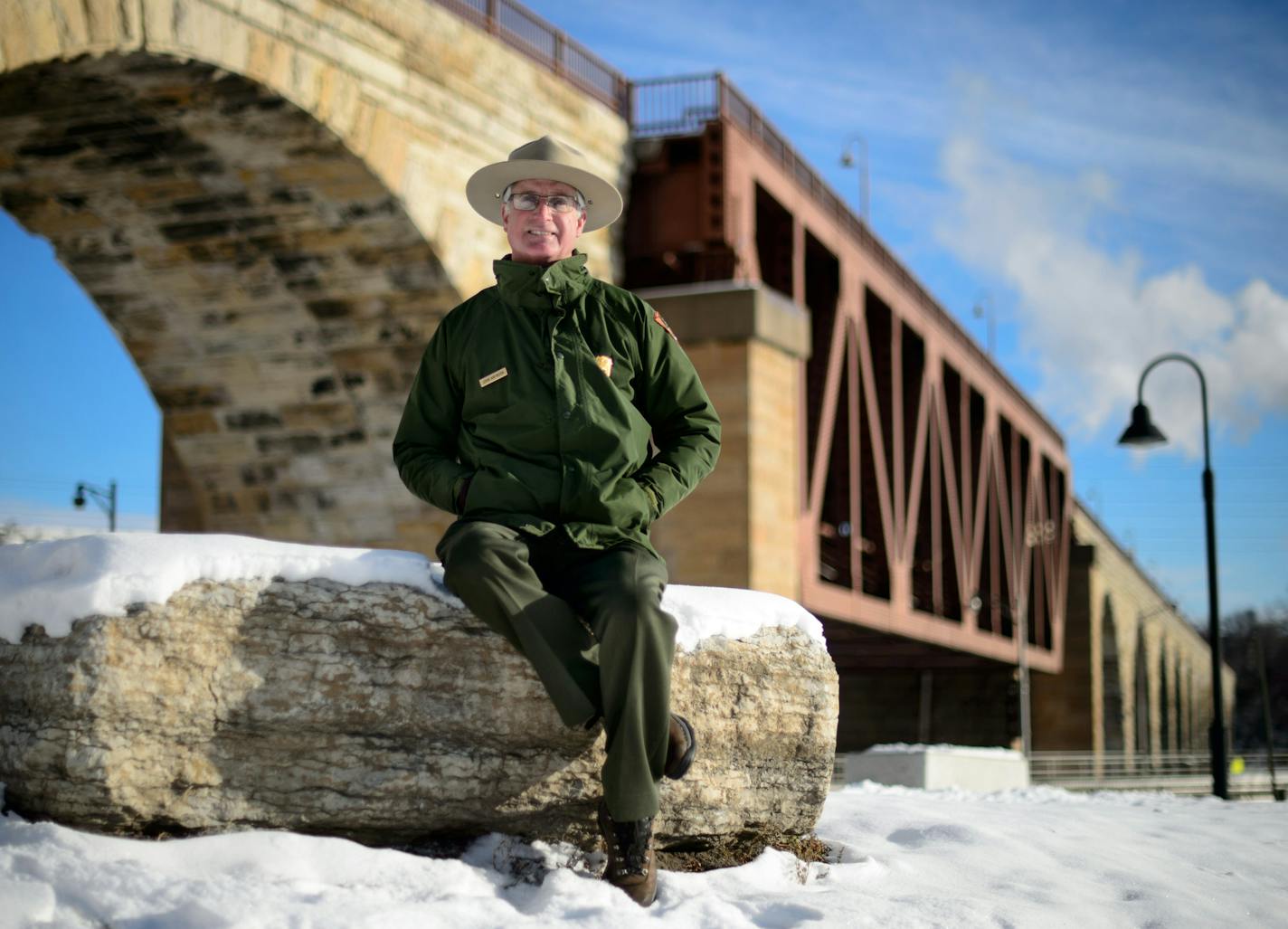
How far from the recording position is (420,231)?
13.5 m

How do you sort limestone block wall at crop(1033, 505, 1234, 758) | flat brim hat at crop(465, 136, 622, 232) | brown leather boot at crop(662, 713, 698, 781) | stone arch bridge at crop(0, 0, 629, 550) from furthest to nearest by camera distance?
1. limestone block wall at crop(1033, 505, 1234, 758)
2. stone arch bridge at crop(0, 0, 629, 550)
3. flat brim hat at crop(465, 136, 622, 232)
4. brown leather boot at crop(662, 713, 698, 781)

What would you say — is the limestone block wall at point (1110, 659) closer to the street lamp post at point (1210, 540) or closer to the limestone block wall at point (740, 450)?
the street lamp post at point (1210, 540)

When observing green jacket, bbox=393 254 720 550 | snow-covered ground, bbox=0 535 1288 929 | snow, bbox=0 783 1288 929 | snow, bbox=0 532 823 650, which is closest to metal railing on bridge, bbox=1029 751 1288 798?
snow, bbox=0 783 1288 929

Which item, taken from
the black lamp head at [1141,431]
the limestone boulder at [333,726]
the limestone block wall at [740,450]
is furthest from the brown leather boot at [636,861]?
the black lamp head at [1141,431]

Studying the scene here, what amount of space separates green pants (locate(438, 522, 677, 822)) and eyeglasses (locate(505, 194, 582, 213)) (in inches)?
40.0

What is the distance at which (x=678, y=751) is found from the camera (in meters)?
3.94

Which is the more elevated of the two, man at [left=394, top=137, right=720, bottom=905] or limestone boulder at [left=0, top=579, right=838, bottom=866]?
man at [left=394, top=137, right=720, bottom=905]

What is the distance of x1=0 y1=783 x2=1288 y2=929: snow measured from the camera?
3.36m

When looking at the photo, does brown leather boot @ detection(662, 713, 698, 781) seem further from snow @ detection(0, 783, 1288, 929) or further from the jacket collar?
the jacket collar

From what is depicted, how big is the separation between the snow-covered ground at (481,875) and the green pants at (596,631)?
0.34 m

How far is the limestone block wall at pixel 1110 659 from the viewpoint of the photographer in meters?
44.4

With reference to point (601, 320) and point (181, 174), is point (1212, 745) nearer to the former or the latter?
point (181, 174)

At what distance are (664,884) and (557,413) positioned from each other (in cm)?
142

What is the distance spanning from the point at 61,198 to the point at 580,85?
5792mm
